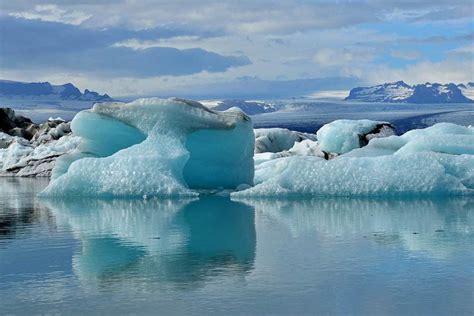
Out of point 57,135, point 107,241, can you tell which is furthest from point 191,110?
point 57,135

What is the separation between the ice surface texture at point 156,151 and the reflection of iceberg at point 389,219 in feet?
5.20

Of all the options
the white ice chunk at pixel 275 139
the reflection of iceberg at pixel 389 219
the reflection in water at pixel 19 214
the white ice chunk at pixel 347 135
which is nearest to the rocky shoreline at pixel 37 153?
the white ice chunk at pixel 275 139

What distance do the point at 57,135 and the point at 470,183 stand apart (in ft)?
79.8

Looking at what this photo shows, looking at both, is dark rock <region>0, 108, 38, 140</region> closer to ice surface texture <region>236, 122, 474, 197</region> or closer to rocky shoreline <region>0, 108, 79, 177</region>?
rocky shoreline <region>0, 108, 79, 177</region>

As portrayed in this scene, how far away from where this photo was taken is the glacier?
13234 mm

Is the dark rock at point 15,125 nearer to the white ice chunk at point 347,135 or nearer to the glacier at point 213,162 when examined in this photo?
the white ice chunk at point 347,135

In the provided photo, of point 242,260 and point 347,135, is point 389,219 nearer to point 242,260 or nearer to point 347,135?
point 242,260

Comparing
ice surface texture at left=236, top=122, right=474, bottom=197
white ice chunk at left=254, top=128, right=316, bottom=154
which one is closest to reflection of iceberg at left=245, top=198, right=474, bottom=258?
ice surface texture at left=236, top=122, right=474, bottom=197

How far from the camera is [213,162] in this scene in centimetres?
1483

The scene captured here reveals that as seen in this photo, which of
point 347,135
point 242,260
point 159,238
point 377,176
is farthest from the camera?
point 347,135

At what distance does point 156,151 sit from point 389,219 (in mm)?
4621

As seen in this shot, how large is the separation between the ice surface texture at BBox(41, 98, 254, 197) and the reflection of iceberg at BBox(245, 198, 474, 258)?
1585 millimetres

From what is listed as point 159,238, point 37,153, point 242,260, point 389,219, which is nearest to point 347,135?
point 389,219

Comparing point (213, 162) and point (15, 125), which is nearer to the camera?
point (213, 162)
